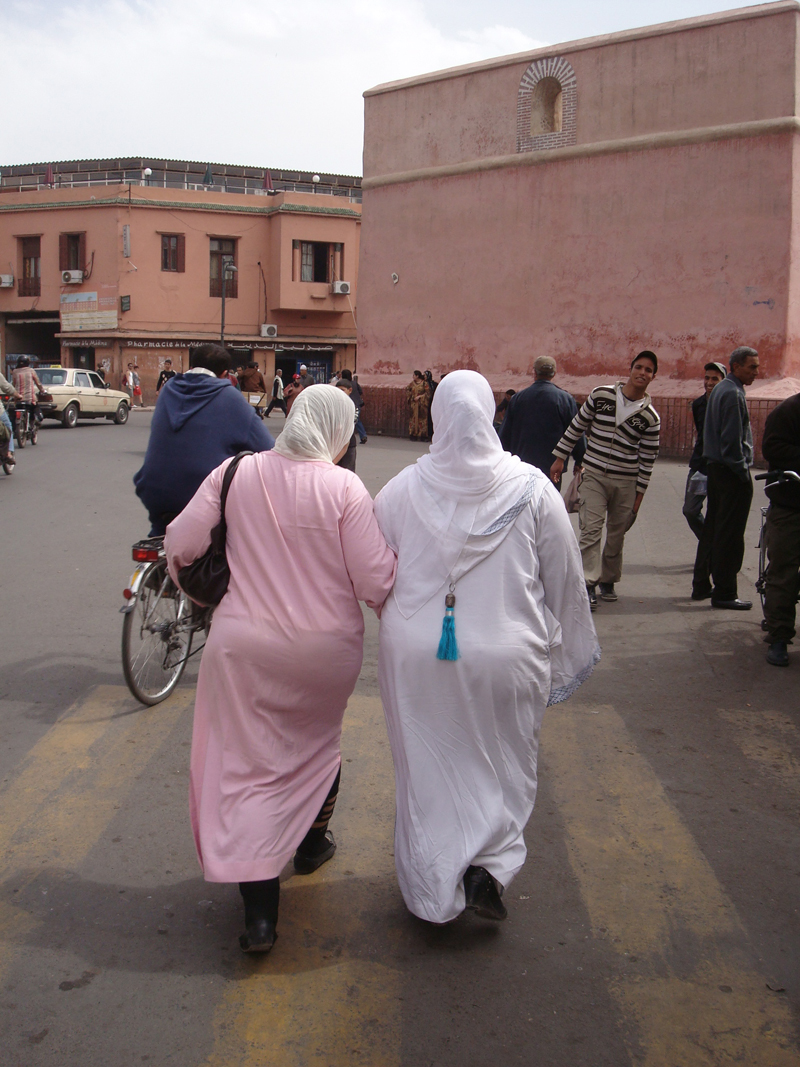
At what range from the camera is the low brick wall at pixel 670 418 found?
17172 mm

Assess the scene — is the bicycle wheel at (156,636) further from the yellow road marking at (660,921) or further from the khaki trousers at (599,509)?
the khaki trousers at (599,509)

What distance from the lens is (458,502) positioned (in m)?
3.00

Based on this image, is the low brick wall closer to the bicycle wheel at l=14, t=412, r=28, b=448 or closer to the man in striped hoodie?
the man in striped hoodie

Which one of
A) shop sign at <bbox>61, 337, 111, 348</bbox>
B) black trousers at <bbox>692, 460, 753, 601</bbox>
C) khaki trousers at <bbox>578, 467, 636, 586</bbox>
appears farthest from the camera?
shop sign at <bbox>61, 337, 111, 348</bbox>

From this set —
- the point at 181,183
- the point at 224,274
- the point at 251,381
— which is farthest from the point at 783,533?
the point at 181,183

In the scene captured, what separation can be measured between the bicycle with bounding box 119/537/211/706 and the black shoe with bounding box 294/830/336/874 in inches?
66.4

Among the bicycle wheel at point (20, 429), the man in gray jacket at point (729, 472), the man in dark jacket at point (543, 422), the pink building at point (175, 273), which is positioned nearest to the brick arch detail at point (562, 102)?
the bicycle wheel at point (20, 429)

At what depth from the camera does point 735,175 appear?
59.3 feet

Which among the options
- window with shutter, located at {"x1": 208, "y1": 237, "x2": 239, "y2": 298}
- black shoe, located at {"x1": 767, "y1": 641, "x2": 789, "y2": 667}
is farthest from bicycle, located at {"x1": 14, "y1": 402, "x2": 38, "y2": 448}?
window with shutter, located at {"x1": 208, "y1": 237, "x2": 239, "y2": 298}

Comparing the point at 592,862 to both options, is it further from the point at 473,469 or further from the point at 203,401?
the point at 203,401

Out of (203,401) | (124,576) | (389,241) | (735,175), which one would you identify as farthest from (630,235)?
(203,401)

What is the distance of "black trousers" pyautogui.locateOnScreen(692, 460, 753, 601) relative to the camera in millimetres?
7137

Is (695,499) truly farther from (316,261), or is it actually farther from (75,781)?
(316,261)

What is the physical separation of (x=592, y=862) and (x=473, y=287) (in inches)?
776
